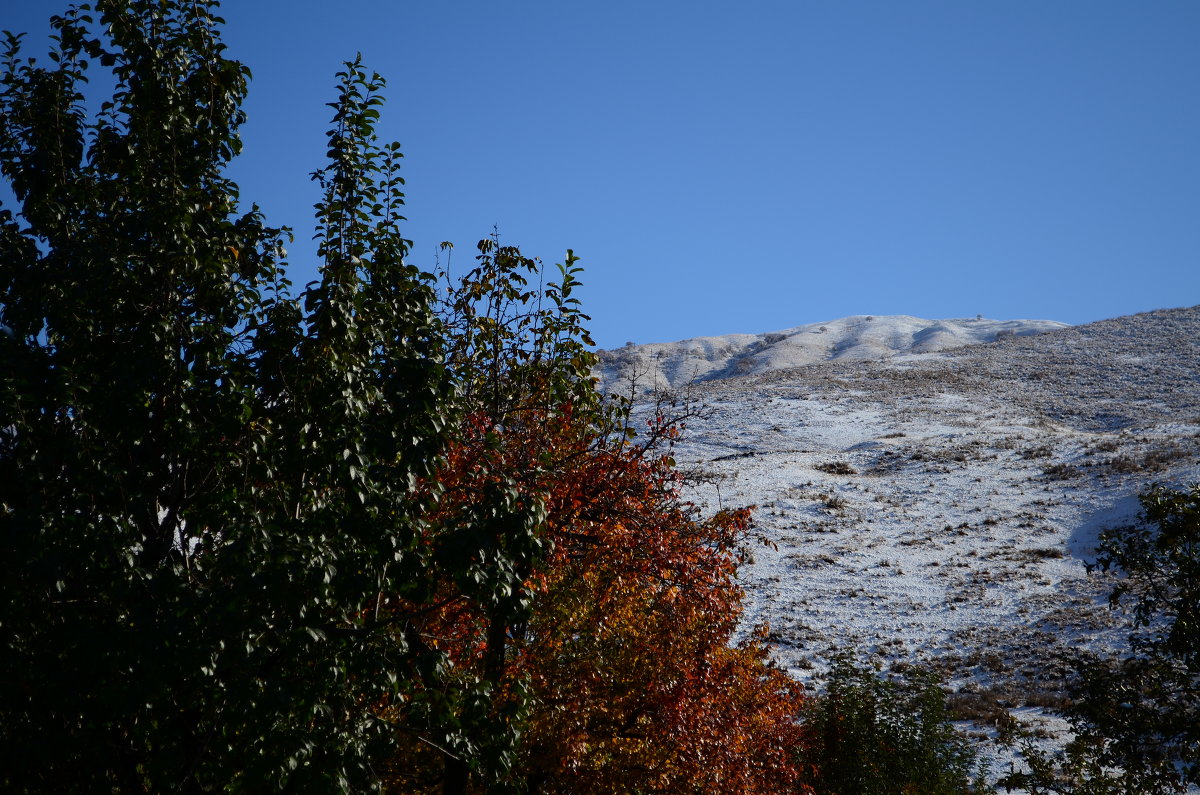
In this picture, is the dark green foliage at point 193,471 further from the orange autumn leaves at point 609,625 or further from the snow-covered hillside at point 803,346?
the snow-covered hillside at point 803,346

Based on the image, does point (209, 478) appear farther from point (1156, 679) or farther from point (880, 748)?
point (880, 748)

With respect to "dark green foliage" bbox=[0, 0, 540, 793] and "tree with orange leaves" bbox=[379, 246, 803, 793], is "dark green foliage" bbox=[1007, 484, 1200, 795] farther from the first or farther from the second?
"dark green foliage" bbox=[0, 0, 540, 793]

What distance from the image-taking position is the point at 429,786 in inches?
524

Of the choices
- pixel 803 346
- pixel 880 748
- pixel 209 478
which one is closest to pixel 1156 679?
pixel 880 748

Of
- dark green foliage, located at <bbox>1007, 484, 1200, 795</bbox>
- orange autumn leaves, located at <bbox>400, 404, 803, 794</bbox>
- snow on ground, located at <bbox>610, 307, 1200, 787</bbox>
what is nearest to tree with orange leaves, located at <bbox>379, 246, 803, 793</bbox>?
orange autumn leaves, located at <bbox>400, 404, 803, 794</bbox>

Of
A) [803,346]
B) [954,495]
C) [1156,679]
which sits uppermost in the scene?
[803,346]

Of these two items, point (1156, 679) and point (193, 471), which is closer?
point (193, 471)

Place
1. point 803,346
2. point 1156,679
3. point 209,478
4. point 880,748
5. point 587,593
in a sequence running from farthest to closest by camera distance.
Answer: point 803,346, point 880,748, point 587,593, point 1156,679, point 209,478

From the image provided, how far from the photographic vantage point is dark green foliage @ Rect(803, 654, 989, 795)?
57.8 ft

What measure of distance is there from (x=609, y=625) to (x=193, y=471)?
687 centimetres

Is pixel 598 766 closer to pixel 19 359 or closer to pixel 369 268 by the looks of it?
pixel 369 268

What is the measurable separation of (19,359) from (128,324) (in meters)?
1.02

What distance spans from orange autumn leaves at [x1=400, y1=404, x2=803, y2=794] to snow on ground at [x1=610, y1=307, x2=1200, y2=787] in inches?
102

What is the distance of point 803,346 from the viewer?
145 m
